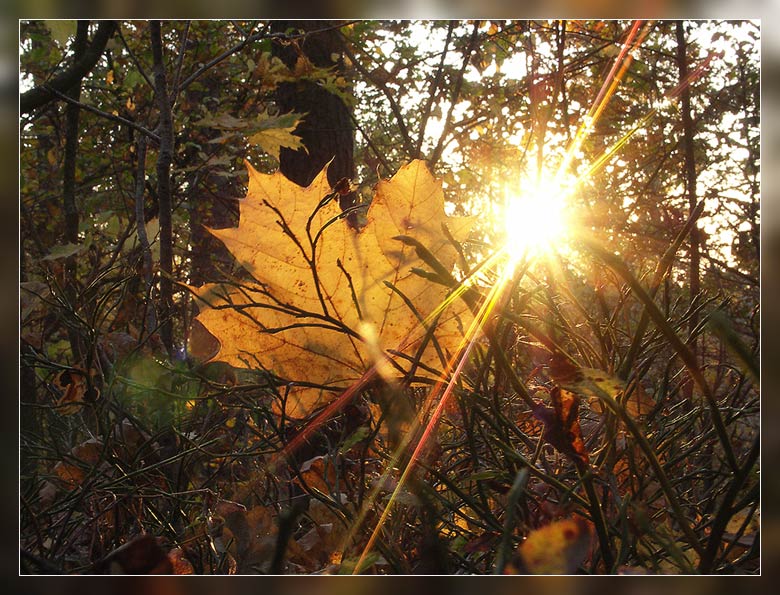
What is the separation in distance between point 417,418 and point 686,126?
4.03 feet

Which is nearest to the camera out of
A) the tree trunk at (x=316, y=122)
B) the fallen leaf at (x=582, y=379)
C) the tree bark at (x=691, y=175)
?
the fallen leaf at (x=582, y=379)

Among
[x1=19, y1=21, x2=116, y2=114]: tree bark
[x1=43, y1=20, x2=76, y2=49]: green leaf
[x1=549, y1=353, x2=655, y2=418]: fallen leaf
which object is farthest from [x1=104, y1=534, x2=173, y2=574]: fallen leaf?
[x1=19, y1=21, x2=116, y2=114]: tree bark

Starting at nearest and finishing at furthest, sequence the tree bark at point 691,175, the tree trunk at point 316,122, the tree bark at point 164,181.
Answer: the tree bark at point 164,181 → the tree bark at point 691,175 → the tree trunk at point 316,122

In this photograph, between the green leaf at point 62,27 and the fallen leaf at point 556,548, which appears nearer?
the fallen leaf at point 556,548

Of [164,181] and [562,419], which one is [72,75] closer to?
[164,181]

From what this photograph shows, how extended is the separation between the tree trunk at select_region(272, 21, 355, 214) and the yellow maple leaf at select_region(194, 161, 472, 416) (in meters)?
1.48

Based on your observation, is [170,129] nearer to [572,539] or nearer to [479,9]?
[479,9]

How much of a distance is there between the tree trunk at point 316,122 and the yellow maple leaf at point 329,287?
4.87 ft

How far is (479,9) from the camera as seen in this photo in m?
0.52

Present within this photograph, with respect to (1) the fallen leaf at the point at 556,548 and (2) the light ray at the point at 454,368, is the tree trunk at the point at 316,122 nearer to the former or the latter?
(2) the light ray at the point at 454,368

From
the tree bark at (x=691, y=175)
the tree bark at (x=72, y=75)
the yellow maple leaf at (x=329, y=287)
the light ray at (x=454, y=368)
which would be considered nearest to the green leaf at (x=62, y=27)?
the tree bark at (x=72, y=75)

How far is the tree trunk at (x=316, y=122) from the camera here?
199 cm

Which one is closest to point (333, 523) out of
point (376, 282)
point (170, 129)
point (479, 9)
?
point (376, 282)

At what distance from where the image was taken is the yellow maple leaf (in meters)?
0.45
